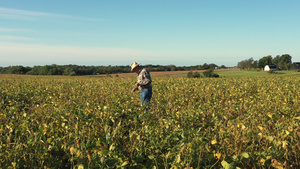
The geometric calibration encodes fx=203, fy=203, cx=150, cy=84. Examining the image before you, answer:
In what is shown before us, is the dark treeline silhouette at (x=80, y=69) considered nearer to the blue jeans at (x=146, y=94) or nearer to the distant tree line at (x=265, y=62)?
the distant tree line at (x=265, y=62)

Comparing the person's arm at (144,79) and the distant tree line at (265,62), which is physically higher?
the distant tree line at (265,62)

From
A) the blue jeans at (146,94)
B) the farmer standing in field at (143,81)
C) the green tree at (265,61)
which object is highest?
the green tree at (265,61)

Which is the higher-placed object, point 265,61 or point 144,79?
point 265,61

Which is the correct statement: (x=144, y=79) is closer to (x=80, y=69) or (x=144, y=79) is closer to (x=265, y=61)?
(x=80, y=69)

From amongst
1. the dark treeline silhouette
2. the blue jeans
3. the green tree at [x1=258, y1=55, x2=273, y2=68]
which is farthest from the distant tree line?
the blue jeans

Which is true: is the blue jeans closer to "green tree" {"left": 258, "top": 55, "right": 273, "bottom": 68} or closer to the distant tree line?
the distant tree line

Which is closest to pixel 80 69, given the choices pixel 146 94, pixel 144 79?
pixel 146 94

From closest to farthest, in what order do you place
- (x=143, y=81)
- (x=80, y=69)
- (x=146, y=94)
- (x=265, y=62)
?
1. (x=143, y=81)
2. (x=146, y=94)
3. (x=80, y=69)
4. (x=265, y=62)

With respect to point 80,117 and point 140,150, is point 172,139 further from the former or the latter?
point 80,117

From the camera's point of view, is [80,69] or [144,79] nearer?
[144,79]

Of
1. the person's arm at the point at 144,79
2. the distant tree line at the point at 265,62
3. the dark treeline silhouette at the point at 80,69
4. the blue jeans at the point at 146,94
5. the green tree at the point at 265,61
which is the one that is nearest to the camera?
the person's arm at the point at 144,79

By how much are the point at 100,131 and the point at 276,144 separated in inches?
124

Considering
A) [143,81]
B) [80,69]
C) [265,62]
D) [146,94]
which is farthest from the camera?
[265,62]

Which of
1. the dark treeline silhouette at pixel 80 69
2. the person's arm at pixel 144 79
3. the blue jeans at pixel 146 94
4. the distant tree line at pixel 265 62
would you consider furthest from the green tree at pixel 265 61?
the person's arm at pixel 144 79
